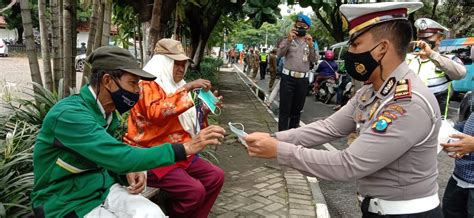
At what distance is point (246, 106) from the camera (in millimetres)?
11398

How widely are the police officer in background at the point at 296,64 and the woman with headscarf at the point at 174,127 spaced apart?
2.76m

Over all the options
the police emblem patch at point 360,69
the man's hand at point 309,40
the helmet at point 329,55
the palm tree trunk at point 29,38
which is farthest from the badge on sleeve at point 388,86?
the helmet at point 329,55

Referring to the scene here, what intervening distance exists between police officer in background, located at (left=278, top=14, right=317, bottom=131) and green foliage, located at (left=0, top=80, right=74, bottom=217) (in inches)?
120

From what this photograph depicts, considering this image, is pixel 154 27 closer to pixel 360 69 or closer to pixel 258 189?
pixel 258 189

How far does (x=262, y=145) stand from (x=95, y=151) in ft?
2.78

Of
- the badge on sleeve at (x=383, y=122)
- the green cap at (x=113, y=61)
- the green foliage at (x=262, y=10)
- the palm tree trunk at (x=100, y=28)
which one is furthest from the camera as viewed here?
the palm tree trunk at (x=100, y=28)

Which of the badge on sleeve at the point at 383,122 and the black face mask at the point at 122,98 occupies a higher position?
the badge on sleeve at the point at 383,122

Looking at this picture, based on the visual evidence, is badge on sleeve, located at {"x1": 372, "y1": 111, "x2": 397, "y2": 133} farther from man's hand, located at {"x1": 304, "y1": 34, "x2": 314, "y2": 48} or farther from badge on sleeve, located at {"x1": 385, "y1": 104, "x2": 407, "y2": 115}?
man's hand, located at {"x1": 304, "y1": 34, "x2": 314, "y2": 48}

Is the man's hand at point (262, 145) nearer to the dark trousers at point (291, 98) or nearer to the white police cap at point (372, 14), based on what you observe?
the white police cap at point (372, 14)

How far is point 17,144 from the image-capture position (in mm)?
3488

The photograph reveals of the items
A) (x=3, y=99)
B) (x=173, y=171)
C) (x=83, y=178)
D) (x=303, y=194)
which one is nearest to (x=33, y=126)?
(x=3, y=99)

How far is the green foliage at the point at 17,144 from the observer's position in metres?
2.82

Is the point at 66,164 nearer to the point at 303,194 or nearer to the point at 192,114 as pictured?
the point at 192,114

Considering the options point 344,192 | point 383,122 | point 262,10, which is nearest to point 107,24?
point 262,10
